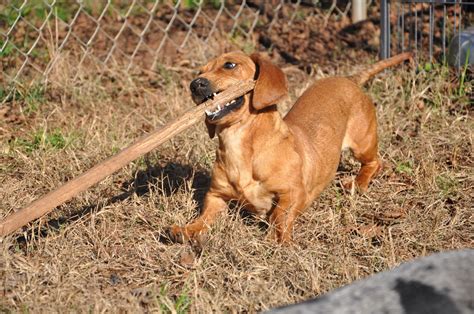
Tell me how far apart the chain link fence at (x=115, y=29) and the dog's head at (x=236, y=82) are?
7.30 ft

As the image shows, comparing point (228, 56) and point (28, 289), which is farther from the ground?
point (228, 56)

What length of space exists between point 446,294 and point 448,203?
2.07 m

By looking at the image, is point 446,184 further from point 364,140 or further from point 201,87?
point 201,87

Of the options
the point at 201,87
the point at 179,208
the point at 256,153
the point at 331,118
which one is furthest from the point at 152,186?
the point at 331,118

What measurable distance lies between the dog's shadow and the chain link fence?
1552 millimetres

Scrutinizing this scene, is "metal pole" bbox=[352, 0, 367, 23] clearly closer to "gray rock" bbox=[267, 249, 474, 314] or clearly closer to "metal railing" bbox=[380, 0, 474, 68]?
"metal railing" bbox=[380, 0, 474, 68]

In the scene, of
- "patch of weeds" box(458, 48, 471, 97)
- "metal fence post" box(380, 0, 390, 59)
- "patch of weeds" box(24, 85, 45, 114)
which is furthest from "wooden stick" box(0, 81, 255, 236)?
"metal fence post" box(380, 0, 390, 59)

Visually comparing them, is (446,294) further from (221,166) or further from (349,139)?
(349,139)

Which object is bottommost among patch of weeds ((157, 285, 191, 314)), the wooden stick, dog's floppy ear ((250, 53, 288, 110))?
patch of weeds ((157, 285, 191, 314))

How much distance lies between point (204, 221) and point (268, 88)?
2.34 ft

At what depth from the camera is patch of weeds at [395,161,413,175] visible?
4.23 m

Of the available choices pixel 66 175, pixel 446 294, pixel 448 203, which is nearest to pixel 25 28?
pixel 66 175

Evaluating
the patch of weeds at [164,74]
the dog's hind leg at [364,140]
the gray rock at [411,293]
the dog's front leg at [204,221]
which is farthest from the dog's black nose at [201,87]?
the patch of weeds at [164,74]

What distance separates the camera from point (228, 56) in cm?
359
